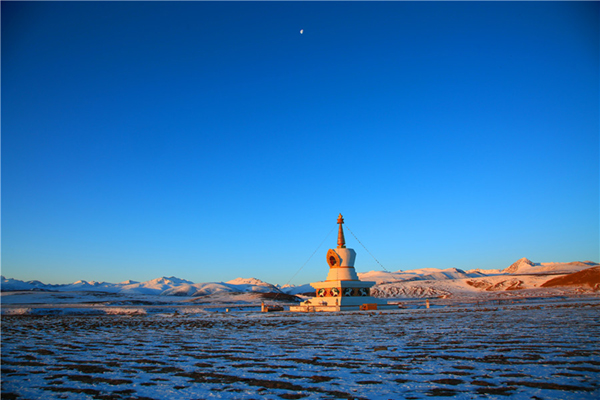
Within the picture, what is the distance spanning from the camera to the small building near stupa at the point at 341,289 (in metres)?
44.6

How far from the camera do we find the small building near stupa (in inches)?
1756

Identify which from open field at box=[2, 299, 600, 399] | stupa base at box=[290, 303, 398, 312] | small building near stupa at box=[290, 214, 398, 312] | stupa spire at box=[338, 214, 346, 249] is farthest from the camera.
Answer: stupa spire at box=[338, 214, 346, 249]

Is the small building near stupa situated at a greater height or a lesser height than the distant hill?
greater

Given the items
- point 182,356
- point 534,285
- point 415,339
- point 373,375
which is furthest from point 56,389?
point 534,285

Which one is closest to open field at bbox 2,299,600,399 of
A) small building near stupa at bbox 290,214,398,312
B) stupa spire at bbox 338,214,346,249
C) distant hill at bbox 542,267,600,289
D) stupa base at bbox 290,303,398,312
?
stupa base at bbox 290,303,398,312

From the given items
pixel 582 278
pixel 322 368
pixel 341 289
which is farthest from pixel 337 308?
pixel 582 278

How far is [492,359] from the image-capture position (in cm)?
1049

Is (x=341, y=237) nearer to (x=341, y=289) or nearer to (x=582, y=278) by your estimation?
(x=341, y=289)

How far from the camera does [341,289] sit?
47156mm

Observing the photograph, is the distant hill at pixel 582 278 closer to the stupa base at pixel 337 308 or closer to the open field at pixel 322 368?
the stupa base at pixel 337 308

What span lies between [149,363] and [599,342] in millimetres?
14199

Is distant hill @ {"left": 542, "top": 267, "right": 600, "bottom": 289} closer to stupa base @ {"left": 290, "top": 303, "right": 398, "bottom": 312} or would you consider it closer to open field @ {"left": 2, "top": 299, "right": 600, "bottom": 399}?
stupa base @ {"left": 290, "top": 303, "right": 398, "bottom": 312}

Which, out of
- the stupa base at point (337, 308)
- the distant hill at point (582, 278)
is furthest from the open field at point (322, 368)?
the distant hill at point (582, 278)

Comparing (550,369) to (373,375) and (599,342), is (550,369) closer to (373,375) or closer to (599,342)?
(373,375)
